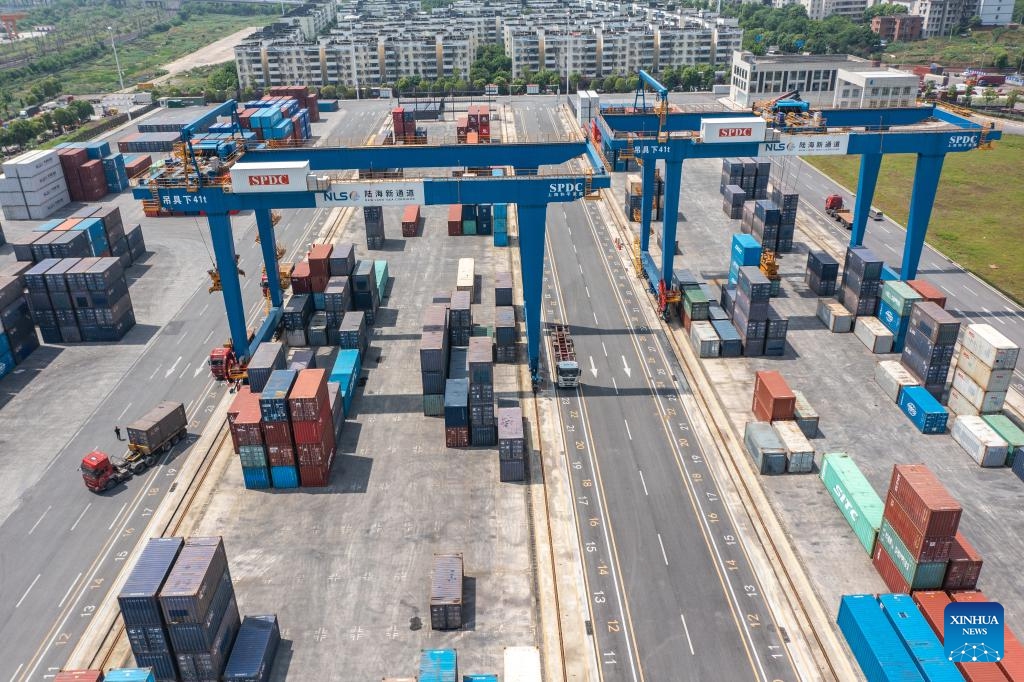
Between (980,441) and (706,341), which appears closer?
(980,441)

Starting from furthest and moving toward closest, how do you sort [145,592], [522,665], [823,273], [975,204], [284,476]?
[975,204], [823,273], [284,476], [522,665], [145,592]

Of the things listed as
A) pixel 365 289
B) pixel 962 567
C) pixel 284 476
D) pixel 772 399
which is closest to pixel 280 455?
pixel 284 476

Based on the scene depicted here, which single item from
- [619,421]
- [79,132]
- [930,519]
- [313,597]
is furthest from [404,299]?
[79,132]

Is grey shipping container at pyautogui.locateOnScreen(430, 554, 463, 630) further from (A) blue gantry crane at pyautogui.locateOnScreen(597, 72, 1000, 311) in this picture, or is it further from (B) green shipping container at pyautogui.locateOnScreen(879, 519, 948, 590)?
(A) blue gantry crane at pyautogui.locateOnScreen(597, 72, 1000, 311)

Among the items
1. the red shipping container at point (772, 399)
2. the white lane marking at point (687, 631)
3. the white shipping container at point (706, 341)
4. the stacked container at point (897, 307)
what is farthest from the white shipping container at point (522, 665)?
the stacked container at point (897, 307)

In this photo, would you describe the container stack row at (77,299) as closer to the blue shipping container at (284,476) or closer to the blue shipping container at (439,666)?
the blue shipping container at (284,476)

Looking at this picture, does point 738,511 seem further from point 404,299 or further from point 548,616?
point 404,299

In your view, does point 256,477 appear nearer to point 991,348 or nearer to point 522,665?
point 522,665
